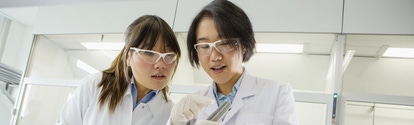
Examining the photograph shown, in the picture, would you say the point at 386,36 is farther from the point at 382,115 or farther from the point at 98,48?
the point at 98,48

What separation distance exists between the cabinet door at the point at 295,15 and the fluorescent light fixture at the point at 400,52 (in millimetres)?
404

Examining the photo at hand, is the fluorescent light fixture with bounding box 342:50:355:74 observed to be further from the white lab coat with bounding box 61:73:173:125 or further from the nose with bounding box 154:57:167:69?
the nose with bounding box 154:57:167:69

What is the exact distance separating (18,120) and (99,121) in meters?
2.71

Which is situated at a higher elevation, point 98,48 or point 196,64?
point 98,48

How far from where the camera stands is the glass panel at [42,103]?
336 centimetres

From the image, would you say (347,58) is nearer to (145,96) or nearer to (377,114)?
(377,114)

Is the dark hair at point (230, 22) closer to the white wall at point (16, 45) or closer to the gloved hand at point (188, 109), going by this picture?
the gloved hand at point (188, 109)

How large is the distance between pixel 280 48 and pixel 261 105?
5.50 ft

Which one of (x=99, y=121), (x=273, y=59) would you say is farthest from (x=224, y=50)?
(x=273, y=59)

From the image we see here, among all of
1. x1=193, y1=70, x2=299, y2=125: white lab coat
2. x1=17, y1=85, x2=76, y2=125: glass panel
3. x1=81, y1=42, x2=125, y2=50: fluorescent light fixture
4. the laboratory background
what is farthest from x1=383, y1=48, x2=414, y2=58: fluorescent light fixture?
x1=17, y1=85, x2=76, y2=125: glass panel

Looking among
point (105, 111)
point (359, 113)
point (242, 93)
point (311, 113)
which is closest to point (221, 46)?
point (242, 93)

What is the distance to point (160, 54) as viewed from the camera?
3.92 feet

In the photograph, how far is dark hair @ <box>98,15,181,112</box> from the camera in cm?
122

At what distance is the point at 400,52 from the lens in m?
2.48
